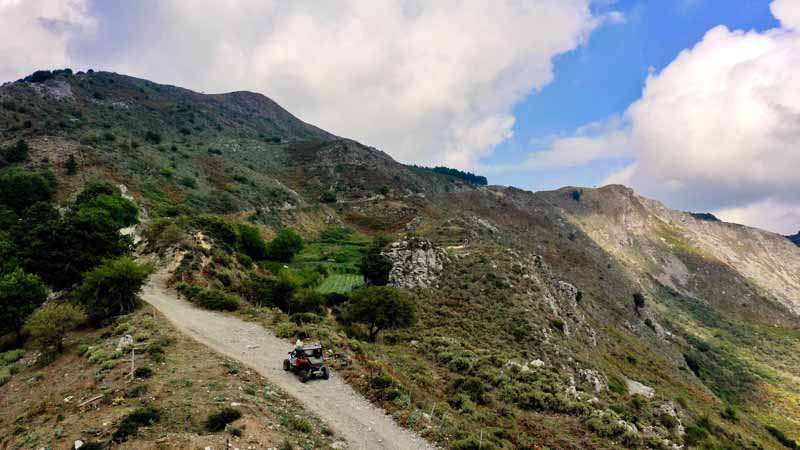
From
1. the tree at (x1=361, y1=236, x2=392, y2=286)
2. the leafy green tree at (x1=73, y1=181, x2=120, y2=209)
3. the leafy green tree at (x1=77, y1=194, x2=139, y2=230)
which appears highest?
the leafy green tree at (x1=73, y1=181, x2=120, y2=209)

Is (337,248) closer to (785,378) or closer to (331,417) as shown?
(331,417)

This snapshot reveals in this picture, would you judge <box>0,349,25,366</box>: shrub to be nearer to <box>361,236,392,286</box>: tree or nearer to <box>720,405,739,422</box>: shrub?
<box>361,236,392,286</box>: tree

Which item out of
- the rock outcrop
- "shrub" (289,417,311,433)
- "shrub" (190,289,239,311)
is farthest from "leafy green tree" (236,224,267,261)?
"shrub" (289,417,311,433)

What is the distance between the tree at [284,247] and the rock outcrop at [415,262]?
21.2 meters

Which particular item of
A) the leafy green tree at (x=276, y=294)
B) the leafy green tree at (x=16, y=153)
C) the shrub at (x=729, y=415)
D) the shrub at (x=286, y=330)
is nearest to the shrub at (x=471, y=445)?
the shrub at (x=286, y=330)

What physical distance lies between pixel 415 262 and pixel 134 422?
4200cm

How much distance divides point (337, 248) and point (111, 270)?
5344 cm

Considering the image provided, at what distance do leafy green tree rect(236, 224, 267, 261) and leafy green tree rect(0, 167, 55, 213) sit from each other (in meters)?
27.6

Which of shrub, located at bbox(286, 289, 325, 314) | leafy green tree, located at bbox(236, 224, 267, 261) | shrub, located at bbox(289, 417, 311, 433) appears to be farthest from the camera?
leafy green tree, located at bbox(236, 224, 267, 261)

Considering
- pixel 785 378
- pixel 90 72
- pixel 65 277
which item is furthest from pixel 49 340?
pixel 90 72

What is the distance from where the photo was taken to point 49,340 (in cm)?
2514

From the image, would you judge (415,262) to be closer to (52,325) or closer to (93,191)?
(52,325)

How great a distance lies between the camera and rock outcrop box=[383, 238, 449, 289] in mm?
51219

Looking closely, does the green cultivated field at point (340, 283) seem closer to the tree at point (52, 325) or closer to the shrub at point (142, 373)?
the tree at point (52, 325)
